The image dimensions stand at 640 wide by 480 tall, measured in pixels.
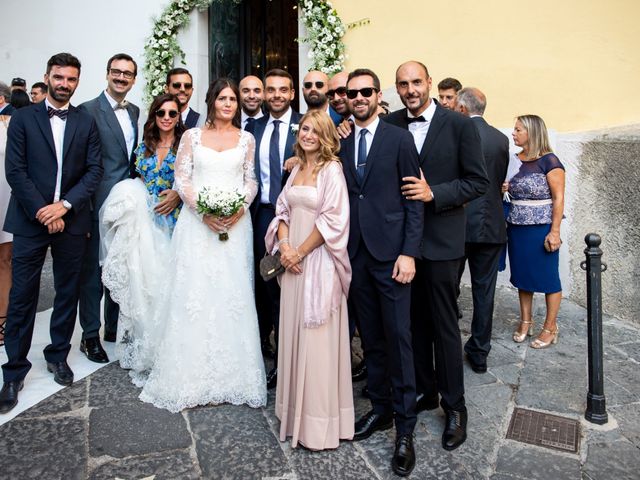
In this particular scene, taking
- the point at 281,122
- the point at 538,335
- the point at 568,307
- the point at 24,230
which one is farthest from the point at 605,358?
the point at 24,230

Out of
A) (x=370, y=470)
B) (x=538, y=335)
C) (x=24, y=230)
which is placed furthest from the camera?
(x=538, y=335)

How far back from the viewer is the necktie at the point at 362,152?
329 centimetres

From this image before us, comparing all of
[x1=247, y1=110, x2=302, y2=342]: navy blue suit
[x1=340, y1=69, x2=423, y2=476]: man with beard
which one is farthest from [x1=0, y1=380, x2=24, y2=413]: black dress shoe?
[x1=340, y1=69, x2=423, y2=476]: man with beard

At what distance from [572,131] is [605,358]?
2.74 metres

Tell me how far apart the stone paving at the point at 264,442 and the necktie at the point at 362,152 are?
167cm

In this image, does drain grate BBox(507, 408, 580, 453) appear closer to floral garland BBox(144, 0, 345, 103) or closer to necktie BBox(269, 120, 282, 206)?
necktie BBox(269, 120, 282, 206)

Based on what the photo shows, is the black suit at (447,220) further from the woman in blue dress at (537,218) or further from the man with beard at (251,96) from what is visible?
the man with beard at (251,96)

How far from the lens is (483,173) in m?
3.29

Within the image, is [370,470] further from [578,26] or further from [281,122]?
[578,26]

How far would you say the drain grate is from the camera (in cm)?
345

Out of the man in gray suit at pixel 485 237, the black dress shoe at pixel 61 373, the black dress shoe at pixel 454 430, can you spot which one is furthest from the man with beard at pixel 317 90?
the black dress shoe at pixel 61 373

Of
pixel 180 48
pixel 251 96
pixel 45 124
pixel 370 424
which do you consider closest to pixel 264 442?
pixel 370 424

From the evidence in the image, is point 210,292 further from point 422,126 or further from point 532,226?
point 532,226

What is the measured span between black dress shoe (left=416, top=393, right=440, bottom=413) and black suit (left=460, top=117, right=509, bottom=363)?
875mm
